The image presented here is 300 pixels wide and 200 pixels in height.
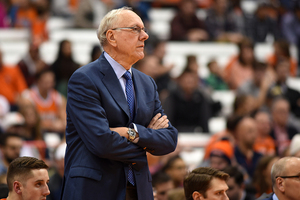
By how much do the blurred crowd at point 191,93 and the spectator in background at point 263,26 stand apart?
0.02 meters

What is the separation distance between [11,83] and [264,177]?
192 inches

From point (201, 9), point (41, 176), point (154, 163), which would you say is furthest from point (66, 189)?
point (201, 9)

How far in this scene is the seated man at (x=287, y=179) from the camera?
367cm

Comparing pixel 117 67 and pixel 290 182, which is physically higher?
pixel 117 67

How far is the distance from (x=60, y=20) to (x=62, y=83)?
3.42m

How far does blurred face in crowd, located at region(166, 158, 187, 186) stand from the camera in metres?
5.97

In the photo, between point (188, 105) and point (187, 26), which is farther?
point (187, 26)

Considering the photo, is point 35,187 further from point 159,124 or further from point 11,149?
point 11,149

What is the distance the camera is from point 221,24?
37.8ft

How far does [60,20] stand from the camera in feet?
37.7

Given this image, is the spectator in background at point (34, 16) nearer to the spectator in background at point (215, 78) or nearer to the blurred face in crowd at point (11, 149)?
the spectator in background at point (215, 78)

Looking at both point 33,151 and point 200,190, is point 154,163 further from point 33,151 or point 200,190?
point 200,190

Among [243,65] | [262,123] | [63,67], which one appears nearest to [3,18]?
[63,67]

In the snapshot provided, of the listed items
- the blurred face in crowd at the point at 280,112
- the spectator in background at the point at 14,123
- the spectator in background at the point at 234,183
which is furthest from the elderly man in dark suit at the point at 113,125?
the blurred face in crowd at the point at 280,112
